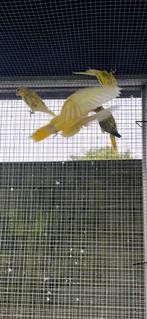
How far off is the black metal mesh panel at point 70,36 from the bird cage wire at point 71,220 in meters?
0.11

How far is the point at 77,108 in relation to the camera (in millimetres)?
972

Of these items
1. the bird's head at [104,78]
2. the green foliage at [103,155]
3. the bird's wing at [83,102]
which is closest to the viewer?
the bird's wing at [83,102]

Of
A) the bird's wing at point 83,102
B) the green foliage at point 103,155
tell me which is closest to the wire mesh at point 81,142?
the green foliage at point 103,155

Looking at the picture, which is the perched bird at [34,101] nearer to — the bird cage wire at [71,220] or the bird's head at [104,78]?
the bird cage wire at [71,220]

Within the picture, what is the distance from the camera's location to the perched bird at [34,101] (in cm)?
117

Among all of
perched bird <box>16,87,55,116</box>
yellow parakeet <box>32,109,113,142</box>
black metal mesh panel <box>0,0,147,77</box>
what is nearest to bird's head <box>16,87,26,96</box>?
perched bird <box>16,87,55,116</box>

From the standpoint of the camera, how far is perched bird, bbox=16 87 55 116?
45.9 inches

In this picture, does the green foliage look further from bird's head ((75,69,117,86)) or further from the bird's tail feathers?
bird's head ((75,69,117,86))

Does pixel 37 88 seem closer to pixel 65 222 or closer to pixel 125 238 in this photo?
pixel 65 222

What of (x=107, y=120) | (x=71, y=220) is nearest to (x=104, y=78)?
(x=107, y=120)

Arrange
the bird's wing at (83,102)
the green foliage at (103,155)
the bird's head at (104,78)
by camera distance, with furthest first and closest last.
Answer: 1. the green foliage at (103,155)
2. the bird's head at (104,78)
3. the bird's wing at (83,102)

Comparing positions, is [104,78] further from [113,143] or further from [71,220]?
[71,220]

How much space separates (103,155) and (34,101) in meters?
0.26

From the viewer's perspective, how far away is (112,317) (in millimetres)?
1097
